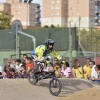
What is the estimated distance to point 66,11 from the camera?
151 m

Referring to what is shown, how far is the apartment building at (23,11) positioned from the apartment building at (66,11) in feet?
44.5

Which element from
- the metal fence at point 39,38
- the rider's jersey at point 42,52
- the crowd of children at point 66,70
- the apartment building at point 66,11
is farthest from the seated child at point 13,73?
the apartment building at point 66,11

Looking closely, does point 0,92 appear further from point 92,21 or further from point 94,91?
point 92,21

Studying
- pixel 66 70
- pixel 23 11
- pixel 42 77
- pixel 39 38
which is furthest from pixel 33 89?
pixel 23 11

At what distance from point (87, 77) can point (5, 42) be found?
14.6 meters

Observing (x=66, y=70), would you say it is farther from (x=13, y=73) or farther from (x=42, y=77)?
(x=42, y=77)

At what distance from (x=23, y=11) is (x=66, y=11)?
2124 centimetres

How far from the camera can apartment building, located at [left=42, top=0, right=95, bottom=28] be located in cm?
14165

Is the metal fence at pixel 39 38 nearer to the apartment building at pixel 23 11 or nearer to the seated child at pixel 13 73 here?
the seated child at pixel 13 73

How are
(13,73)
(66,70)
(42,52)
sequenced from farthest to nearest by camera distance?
1. (13,73)
2. (66,70)
3. (42,52)

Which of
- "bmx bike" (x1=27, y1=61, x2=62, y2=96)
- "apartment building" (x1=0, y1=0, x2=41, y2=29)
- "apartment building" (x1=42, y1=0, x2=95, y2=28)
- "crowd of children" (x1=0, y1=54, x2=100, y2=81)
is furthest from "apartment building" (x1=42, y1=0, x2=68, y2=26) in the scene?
"bmx bike" (x1=27, y1=61, x2=62, y2=96)

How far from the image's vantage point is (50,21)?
5768 inches

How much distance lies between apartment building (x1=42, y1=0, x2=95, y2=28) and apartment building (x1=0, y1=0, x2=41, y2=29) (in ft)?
44.5

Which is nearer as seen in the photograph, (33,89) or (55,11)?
(33,89)
